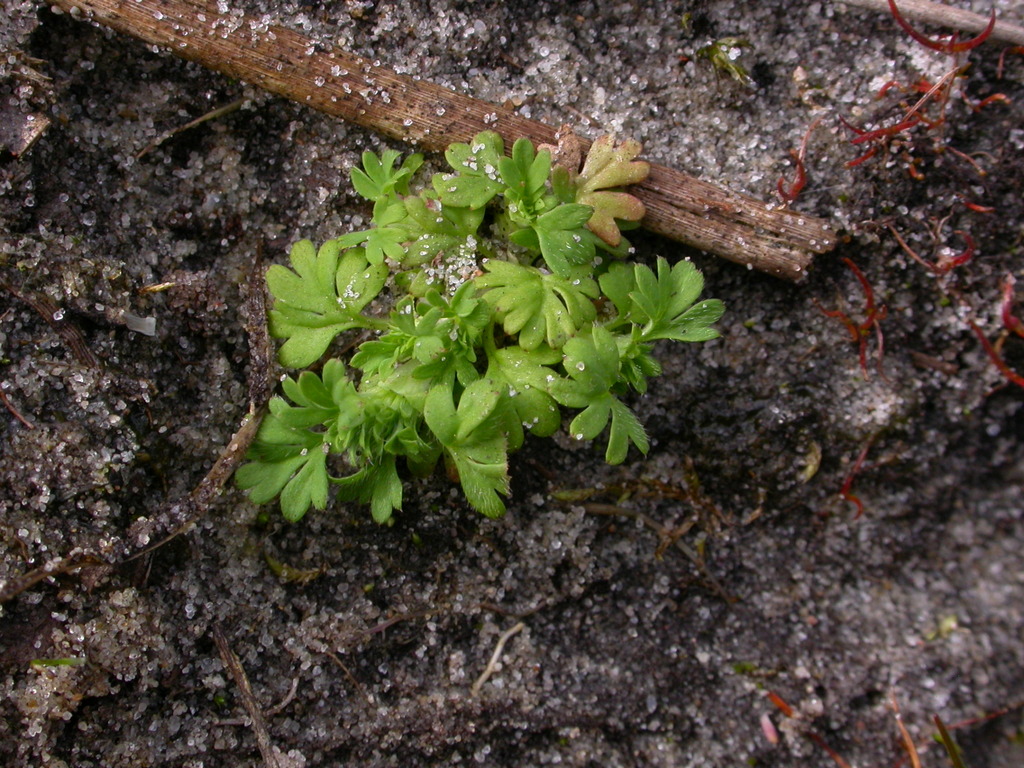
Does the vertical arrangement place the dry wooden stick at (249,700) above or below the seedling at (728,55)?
below

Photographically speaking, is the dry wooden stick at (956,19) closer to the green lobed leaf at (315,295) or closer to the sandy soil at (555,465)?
the sandy soil at (555,465)

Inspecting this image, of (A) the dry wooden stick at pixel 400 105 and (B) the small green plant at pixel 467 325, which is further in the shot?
(A) the dry wooden stick at pixel 400 105

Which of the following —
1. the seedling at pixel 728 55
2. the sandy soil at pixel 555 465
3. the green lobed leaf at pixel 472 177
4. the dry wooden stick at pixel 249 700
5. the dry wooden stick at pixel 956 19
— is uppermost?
the dry wooden stick at pixel 956 19

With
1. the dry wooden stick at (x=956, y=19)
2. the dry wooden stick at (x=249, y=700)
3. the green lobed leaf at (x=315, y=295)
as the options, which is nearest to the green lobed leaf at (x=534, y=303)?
the green lobed leaf at (x=315, y=295)

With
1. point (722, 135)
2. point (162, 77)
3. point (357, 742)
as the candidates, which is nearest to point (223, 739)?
point (357, 742)

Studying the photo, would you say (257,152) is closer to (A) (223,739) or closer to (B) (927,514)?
(A) (223,739)

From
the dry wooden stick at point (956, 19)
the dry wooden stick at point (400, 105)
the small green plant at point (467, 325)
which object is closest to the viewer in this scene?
the small green plant at point (467, 325)

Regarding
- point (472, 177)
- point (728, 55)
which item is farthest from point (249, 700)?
point (728, 55)
